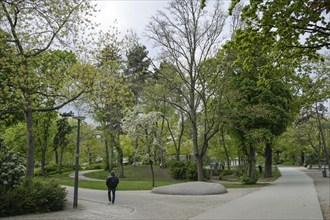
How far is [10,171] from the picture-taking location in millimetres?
11820

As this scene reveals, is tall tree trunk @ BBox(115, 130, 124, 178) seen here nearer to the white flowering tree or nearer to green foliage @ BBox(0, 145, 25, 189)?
the white flowering tree

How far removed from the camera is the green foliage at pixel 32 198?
11.1 metres

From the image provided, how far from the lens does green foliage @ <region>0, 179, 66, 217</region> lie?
1106cm

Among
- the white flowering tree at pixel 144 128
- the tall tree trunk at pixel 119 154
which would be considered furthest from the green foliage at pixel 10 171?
the tall tree trunk at pixel 119 154

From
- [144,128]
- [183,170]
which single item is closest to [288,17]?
[144,128]

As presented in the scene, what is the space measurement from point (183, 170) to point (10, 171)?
23.4 metres

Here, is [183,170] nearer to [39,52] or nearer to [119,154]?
[119,154]

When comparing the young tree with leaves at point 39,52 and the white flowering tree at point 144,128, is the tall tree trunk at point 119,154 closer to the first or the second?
the white flowering tree at point 144,128

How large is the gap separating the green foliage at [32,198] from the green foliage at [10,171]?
297mm

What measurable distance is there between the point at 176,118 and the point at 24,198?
33.6 metres

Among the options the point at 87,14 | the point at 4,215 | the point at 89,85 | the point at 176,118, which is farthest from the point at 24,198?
the point at 176,118

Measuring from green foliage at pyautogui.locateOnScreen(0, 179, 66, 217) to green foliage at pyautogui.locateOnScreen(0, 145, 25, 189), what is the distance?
0.30 metres

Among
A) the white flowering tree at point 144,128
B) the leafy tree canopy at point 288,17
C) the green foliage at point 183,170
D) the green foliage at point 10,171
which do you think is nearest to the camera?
the leafy tree canopy at point 288,17

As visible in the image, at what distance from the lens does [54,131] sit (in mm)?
42031
